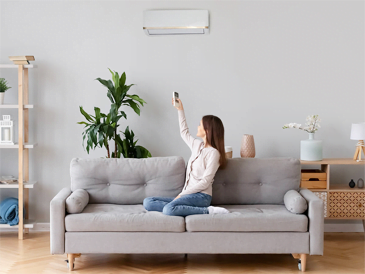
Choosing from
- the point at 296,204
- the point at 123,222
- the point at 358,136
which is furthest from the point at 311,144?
the point at 123,222

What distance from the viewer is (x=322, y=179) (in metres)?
3.98

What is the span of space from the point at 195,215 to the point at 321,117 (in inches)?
77.4

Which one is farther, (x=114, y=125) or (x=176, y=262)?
(x=114, y=125)

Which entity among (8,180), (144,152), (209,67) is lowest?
(8,180)

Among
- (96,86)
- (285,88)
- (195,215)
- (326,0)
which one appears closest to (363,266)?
(195,215)

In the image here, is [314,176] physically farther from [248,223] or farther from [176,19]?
[176,19]

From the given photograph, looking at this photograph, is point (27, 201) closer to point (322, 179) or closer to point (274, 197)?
point (274, 197)

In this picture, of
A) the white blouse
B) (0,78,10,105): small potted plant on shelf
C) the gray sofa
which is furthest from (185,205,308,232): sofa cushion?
(0,78,10,105): small potted plant on shelf

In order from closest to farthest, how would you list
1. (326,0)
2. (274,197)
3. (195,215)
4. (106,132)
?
(195,215) < (274,197) < (106,132) < (326,0)

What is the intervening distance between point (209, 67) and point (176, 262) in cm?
199

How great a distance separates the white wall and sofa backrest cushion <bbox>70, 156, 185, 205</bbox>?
831 millimetres

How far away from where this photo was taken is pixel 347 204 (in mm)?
3967

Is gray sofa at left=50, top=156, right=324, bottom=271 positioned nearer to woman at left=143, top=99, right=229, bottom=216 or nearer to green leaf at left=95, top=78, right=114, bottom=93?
woman at left=143, top=99, right=229, bottom=216

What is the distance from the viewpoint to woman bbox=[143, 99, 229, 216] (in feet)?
10.6
